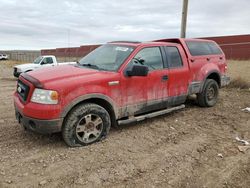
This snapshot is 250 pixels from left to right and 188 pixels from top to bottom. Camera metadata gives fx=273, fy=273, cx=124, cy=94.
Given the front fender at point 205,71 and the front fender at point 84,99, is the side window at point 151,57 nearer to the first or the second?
the front fender at point 84,99

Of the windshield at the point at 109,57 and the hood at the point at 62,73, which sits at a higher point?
the windshield at the point at 109,57

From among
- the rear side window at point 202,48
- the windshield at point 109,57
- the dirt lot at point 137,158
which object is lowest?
the dirt lot at point 137,158

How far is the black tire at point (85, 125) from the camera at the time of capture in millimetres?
4434

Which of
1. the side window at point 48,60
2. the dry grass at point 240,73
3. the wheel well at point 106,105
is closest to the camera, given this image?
the wheel well at point 106,105

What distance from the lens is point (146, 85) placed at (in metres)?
5.39

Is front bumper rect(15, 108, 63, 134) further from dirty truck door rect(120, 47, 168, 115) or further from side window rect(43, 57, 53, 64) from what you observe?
side window rect(43, 57, 53, 64)

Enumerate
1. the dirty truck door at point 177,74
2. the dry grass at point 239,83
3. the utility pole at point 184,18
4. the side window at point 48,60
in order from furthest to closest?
the side window at point 48,60 → the utility pole at point 184,18 → the dry grass at point 239,83 → the dirty truck door at point 177,74

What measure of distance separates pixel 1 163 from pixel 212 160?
317cm

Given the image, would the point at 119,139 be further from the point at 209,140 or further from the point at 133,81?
the point at 209,140

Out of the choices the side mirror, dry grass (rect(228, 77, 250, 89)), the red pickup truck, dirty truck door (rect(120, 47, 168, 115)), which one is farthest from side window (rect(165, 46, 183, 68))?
dry grass (rect(228, 77, 250, 89))

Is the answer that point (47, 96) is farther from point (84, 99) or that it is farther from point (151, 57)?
point (151, 57)

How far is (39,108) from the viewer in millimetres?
4230

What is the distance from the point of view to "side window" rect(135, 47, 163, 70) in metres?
5.47

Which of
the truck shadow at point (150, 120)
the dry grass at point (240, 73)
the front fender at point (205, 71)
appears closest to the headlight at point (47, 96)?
the truck shadow at point (150, 120)
